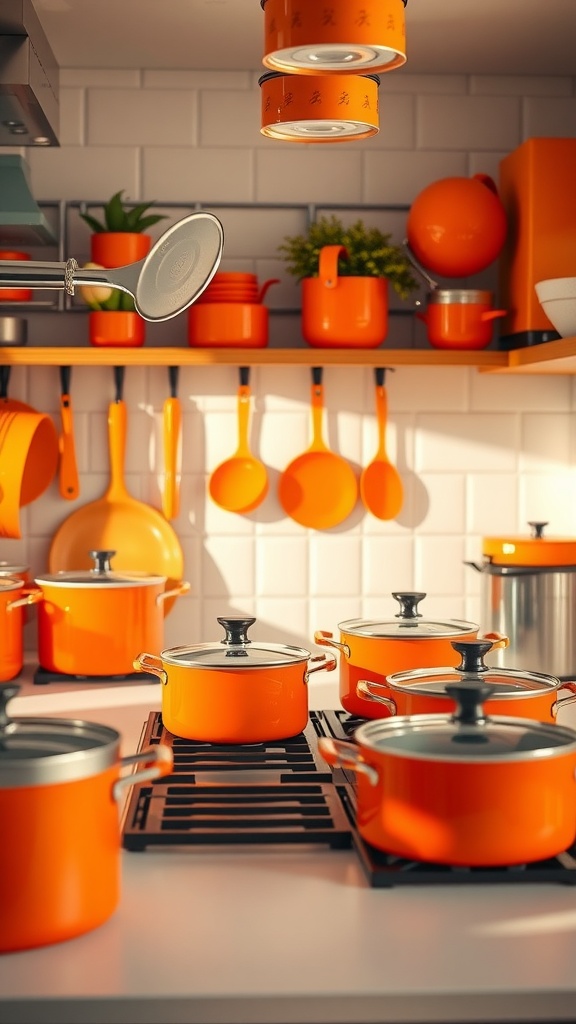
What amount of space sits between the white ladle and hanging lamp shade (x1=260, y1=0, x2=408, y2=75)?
18 centimetres

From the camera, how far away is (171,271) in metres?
1.15

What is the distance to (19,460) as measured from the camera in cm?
202

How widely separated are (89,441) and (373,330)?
547 mm

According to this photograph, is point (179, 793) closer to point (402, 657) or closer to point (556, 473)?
point (402, 657)

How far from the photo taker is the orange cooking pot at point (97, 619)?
1788mm

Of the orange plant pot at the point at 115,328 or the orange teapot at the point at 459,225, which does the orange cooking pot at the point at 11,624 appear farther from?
the orange teapot at the point at 459,225

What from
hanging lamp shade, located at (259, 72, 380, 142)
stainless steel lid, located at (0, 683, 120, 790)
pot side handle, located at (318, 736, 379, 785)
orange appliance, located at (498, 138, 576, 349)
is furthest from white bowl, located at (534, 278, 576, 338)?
stainless steel lid, located at (0, 683, 120, 790)

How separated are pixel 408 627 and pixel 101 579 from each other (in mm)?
553

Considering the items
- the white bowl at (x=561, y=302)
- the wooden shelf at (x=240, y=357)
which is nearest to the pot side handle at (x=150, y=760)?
the white bowl at (x=561, y=302)

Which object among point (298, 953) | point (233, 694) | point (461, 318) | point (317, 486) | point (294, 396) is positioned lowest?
point (298, 953)

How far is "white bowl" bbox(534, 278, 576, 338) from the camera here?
1.71 m

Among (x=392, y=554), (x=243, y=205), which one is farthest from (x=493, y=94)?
(x=392, y=554)

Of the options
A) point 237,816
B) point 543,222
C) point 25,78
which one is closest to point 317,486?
point 543,222

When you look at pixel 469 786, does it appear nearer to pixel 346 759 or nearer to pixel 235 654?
pixel 346 759
